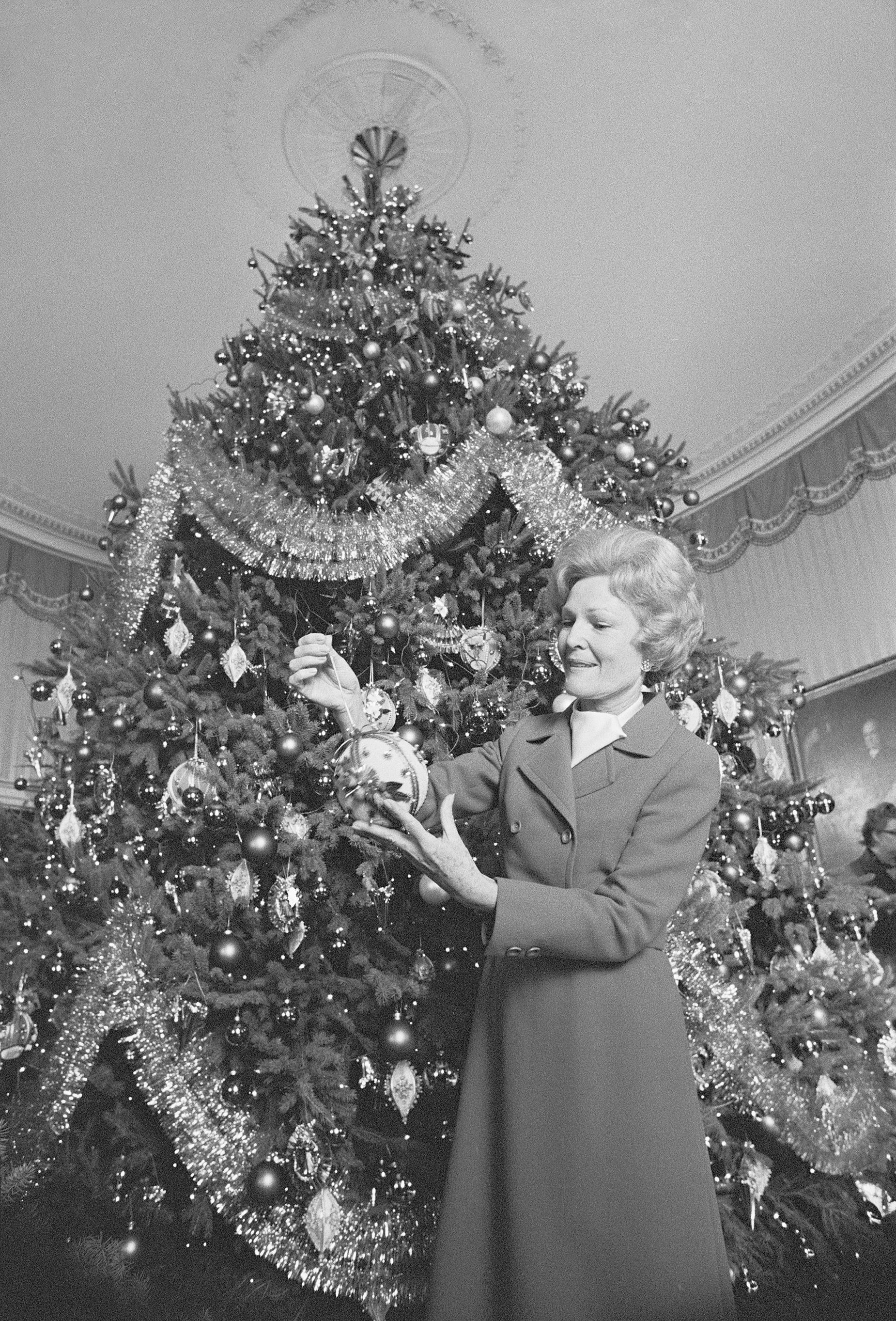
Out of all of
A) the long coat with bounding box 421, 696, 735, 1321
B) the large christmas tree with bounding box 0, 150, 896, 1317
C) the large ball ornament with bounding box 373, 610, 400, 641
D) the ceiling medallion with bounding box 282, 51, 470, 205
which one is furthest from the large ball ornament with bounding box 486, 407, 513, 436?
the ceiling medallion with bounding box 282, 51, 470, 205

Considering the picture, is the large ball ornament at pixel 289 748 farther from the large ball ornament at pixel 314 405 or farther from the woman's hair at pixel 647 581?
the large ball ornament at pixel 314 405

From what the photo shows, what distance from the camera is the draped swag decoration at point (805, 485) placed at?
5.03 meters

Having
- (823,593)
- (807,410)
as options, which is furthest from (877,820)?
(807,410)

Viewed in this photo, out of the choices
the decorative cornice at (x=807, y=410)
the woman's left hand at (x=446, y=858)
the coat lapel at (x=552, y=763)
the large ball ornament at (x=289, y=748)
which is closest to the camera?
the woman's left hand at (x=446, y=858)

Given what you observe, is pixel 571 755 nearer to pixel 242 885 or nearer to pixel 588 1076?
pixel 588 1076

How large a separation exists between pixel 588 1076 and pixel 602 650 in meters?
0.72

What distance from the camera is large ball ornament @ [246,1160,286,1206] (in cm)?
182

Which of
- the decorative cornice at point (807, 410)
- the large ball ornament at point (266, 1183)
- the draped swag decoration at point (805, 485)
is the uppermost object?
the decorative cornice at point (807, 410)

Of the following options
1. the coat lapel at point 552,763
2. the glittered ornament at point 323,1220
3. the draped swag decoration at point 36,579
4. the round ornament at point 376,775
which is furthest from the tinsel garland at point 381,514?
the draped swag decoration at point 36,579

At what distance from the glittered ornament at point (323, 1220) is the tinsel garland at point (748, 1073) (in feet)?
2.94

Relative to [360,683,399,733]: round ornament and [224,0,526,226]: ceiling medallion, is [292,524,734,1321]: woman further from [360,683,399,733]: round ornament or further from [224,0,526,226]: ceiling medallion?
[224,0,526,226]: ceiling medallion

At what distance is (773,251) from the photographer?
4535 mm

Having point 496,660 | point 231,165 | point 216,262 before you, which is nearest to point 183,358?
point 216,262

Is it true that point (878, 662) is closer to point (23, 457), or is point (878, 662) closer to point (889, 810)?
point (889, 810)
